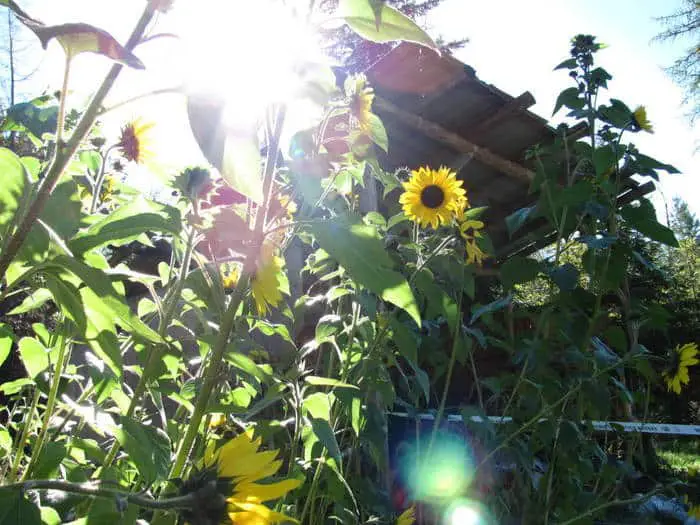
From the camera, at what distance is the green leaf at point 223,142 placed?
39 centimetres

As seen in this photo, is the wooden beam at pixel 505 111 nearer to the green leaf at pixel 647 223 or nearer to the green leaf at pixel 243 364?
the green leaf at pixel 647 223

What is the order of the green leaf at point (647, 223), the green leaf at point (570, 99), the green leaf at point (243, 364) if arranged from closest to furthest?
the green leaf at point (243, 364), the green leaf at point (647, 223), the green leaf at point (570, 99)

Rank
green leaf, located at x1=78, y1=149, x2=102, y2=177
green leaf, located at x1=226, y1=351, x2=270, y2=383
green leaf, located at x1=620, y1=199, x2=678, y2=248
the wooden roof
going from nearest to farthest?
green leaf, located at x1=226, y1=351, x2=270, y2=383 < green leaf, located at x1=78, y1=149, x2=102, y2=177 < green leaf, located at x1=620, y1=199, x2=678, y2=248 < the wooden roof

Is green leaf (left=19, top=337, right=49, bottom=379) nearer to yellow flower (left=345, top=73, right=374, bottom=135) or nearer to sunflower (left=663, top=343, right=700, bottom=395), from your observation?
yellow flower (left=345, top=73, right=374, bottom=135)

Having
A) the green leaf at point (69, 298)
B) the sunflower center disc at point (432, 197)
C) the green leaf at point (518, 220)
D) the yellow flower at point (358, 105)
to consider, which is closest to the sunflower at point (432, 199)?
the sunflower center disc at point (432, 197)

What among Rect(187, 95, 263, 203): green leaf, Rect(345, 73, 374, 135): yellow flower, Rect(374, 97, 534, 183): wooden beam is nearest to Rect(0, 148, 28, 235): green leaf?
Rect(187, 95, 263, 203): green leaf

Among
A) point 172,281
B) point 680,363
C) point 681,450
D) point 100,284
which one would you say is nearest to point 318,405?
point 172,281

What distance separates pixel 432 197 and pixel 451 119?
7.36 ft

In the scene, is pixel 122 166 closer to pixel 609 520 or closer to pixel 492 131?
pixel 609 520

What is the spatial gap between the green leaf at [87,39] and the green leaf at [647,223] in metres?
1.50

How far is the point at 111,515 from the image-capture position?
524 millimetres

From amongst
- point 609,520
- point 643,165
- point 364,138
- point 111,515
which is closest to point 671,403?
point 609,520

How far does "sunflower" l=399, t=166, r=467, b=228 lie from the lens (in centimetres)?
172

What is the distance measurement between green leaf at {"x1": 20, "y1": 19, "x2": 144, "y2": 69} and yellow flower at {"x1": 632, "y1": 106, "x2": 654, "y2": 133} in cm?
203
